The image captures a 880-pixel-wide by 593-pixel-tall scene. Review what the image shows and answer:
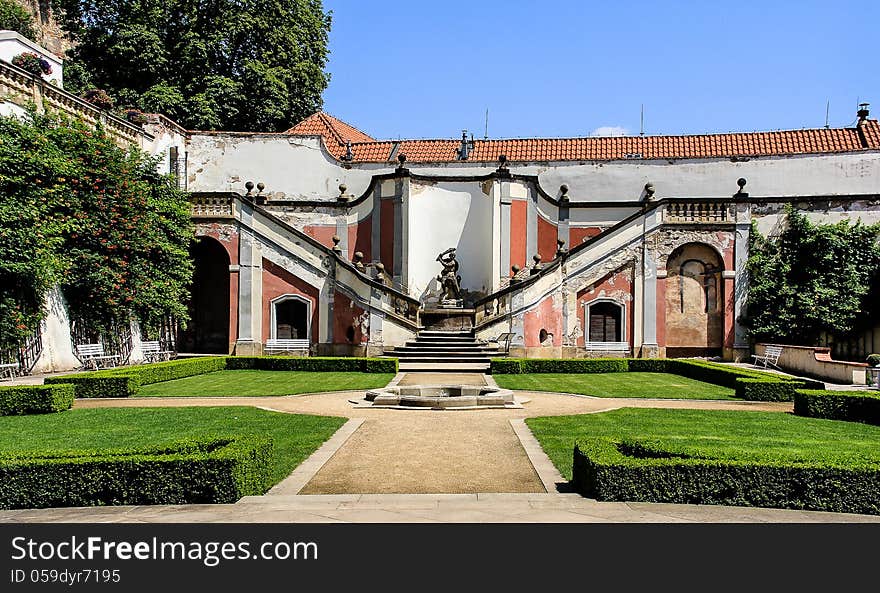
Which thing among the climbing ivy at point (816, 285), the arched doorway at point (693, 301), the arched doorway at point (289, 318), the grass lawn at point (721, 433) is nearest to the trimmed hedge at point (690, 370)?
the grass lawn at point (721, 433)

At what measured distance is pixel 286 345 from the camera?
27484 mm

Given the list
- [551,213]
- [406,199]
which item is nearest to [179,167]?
[406,199]

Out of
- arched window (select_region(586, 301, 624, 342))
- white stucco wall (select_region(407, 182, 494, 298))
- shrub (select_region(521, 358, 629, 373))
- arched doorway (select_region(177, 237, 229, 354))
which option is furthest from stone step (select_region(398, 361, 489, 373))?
arched doorway (select_region(177, 237, 229, 354))

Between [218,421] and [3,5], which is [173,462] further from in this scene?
[3,5]

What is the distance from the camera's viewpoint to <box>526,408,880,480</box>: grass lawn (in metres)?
8.52

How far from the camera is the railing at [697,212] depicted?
90.0 ft

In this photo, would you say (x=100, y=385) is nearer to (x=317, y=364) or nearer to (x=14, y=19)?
(x=317, y=364)

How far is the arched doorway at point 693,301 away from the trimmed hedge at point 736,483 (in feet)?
69.3

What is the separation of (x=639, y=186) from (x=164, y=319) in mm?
20836

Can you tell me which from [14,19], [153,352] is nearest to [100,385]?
[153,352]

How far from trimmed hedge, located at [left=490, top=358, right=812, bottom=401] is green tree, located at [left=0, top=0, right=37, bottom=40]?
36.9m

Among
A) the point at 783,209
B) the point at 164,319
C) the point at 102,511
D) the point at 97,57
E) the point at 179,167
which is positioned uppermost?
the point at 97,57

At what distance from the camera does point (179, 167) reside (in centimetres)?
3275

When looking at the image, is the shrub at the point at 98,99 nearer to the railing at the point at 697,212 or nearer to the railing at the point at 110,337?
the railing at the point at 110,337
